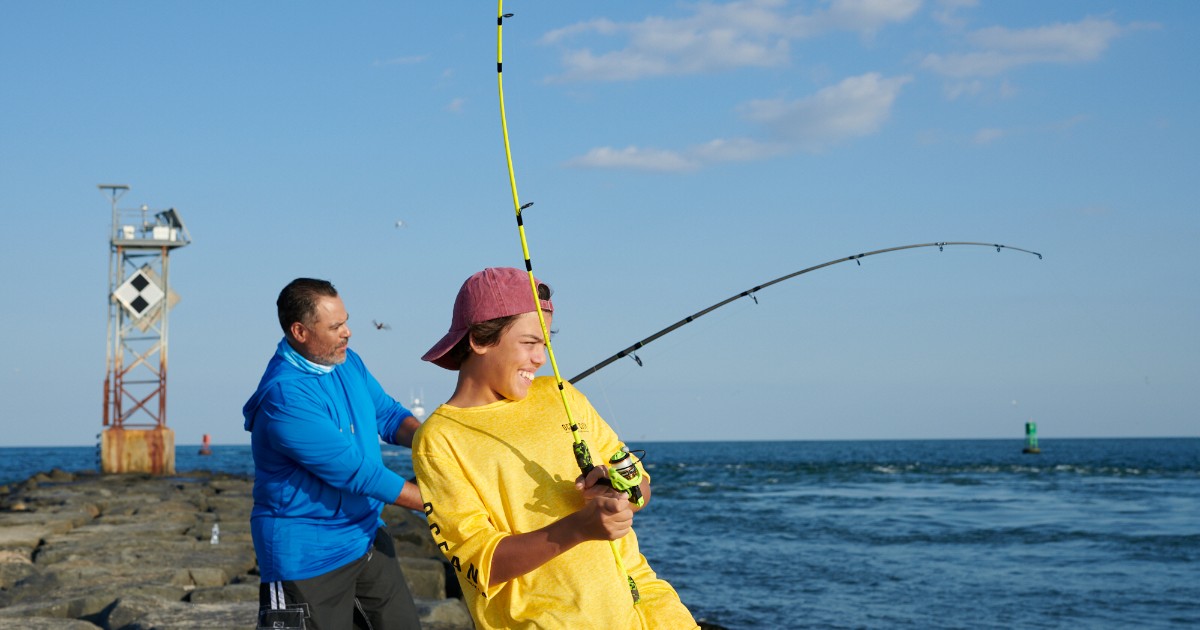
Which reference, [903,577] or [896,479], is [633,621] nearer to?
[903,577]

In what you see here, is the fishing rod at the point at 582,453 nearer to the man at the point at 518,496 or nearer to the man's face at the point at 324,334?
the man at the point at 518,496

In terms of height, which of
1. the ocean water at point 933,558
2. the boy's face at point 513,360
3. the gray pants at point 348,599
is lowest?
the ocean water at point 933,558

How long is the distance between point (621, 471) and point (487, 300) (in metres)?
0.45

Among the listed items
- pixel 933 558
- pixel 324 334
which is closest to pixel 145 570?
pixel 324 334

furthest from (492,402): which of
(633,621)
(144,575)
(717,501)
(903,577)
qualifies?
(717,501)

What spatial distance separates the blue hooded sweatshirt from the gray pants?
38 millimetres

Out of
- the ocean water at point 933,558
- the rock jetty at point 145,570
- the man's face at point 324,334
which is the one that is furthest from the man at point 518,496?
the ocean water at point 933,558

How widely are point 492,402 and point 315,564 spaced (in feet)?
4.73

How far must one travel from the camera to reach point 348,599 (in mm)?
3541

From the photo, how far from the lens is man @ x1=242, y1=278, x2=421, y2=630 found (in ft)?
11.2

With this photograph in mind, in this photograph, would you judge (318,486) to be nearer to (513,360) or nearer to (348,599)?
(348,599)

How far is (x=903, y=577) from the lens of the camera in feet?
45.1

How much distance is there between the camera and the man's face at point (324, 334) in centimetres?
358

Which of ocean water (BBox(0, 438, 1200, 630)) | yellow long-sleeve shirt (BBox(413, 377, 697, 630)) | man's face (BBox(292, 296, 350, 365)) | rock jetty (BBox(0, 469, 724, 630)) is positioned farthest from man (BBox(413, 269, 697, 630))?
ocean water (BBox(0, 438, 1200, 630))
